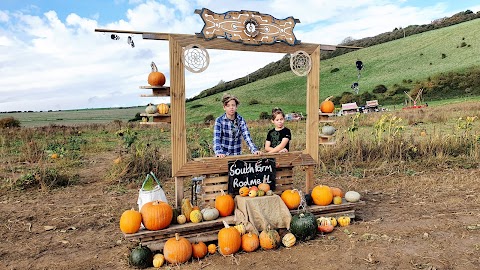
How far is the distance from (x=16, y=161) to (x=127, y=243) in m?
8.67

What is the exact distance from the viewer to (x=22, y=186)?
852 cm

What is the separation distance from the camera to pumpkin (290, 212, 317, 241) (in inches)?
201

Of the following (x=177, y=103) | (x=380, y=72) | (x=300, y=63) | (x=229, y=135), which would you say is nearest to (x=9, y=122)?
(x=229, y=135)

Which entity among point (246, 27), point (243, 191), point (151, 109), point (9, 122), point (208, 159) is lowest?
point (243, 191)

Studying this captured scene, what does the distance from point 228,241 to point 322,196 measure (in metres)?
1.81

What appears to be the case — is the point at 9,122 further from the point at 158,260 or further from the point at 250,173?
the point at 158,260

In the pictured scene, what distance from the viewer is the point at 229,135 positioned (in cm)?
592

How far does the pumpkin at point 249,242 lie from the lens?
4.85m

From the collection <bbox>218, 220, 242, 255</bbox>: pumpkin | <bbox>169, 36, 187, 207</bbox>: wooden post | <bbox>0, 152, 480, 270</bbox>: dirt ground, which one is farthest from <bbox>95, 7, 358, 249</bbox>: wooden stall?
<bbox>0, 152, 480, 270</bbox>: dirt ground

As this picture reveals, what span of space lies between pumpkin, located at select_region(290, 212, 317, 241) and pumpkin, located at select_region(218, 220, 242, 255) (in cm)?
77

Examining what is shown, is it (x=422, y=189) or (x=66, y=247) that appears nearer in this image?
(x=66, y=247)

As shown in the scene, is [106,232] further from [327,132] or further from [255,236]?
[327,132]

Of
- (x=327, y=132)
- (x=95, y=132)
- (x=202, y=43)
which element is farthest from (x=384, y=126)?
(x=95, y=132)

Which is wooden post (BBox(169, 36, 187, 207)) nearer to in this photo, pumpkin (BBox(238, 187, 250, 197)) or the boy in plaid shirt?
the boy in plaid shirt
